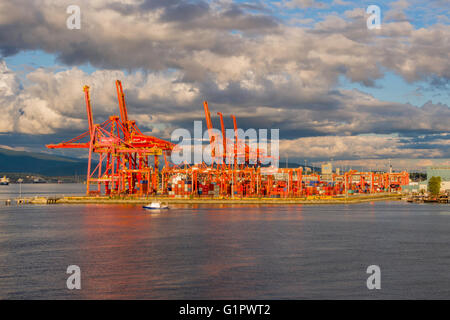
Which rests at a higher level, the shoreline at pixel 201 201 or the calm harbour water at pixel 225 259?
the shoreline at pixel 201 201

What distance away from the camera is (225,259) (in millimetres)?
41219

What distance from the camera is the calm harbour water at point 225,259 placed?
30.7 m

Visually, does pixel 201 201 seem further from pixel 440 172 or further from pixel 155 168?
pixel 440 172

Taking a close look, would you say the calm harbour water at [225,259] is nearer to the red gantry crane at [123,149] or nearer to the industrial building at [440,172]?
the red gantry crane at [123,149]

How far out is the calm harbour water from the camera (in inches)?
1207

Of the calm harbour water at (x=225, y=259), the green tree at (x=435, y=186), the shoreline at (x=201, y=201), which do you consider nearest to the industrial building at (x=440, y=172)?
the green tree at (x=435, y=186)

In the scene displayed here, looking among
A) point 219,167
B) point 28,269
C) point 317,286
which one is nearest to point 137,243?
point 28,269

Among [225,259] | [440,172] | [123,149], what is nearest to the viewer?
[225,259]

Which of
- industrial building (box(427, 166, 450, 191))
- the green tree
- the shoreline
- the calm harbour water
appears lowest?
the calm harbour water

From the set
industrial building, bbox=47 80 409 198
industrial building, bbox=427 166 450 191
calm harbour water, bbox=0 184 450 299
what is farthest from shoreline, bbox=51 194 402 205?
industrial building, bbox=427 166 450 191

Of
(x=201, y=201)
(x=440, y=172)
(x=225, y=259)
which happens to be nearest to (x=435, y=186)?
(x=440, y=172)

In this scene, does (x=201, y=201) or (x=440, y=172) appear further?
(x=440, y=172)

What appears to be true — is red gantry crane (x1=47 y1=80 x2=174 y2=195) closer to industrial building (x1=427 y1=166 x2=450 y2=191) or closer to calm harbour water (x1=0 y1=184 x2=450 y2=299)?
calm harbour water (x1=0 y1=184 x2=450 y2=299)
